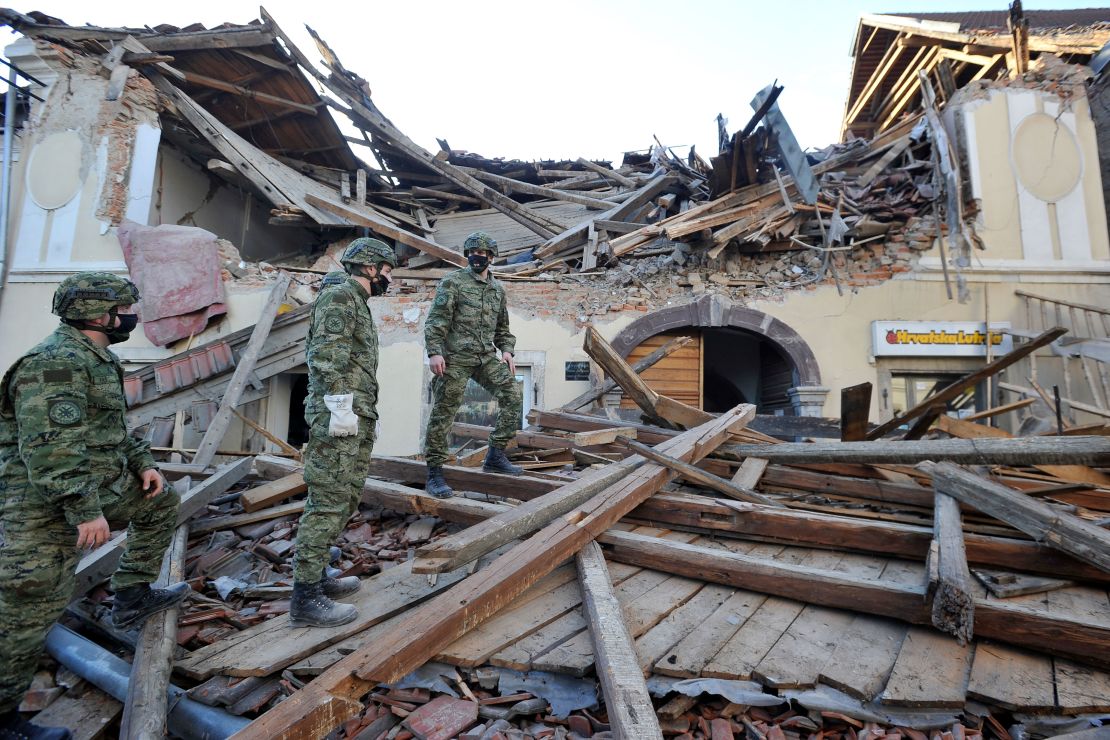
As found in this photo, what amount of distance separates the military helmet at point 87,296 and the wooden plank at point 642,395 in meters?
3.12

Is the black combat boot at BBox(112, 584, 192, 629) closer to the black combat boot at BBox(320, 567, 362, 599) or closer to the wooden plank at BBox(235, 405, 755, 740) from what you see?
the black combat boot at BBox(320, 567, 362, 599)

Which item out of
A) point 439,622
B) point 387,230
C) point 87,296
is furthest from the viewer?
point 387,230

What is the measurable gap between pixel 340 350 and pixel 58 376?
1.09 m

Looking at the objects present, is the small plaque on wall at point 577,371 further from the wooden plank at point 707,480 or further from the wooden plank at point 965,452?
the wooden plank at point 707,480

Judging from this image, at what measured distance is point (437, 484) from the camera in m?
3.71

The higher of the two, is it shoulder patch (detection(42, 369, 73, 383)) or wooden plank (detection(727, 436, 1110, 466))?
shoulder patch (detection(42, 369, 73, 383))

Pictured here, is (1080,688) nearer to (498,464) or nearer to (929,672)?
(929,672)

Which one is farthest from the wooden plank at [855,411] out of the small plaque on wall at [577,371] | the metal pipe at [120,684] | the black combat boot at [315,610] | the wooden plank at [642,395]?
the small plaque on wall at [577,371]

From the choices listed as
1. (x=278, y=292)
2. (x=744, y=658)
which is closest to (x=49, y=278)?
(x=278, y=292)

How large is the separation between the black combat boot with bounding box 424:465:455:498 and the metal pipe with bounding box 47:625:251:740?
1759 mm

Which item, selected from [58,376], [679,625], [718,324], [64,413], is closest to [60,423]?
[64,413]

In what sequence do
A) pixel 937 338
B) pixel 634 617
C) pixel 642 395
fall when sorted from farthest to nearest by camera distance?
pixel 937 338 < pixel 642 395 < pixel 634 617

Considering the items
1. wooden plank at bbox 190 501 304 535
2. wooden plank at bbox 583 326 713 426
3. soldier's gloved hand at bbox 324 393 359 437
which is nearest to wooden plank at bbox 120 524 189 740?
soldier's gloved hand at bbox 324 393 359 437

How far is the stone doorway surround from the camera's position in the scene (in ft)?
27.9
